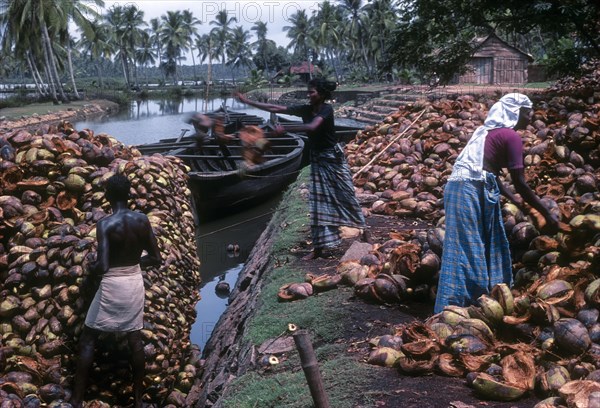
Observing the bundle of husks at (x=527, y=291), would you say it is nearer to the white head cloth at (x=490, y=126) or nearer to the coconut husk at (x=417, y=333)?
the coconut husk at (x=417, y=333)

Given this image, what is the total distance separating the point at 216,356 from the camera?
589 cm

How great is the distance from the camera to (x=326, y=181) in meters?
5.68

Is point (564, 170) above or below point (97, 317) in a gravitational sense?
above

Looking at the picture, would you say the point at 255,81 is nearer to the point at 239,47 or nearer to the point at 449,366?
the point at 239,47

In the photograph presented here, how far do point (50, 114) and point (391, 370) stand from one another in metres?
36.4

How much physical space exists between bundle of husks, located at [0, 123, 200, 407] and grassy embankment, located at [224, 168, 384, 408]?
857 mm

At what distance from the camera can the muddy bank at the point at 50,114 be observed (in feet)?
101

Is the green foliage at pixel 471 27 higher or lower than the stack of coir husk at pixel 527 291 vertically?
higher

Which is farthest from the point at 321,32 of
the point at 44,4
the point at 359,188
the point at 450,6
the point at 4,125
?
the point at 359,188

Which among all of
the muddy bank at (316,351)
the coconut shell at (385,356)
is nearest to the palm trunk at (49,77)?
the muddy bank at (316,351)

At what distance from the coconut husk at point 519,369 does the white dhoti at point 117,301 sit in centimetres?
240

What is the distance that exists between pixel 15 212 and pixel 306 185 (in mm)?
5293

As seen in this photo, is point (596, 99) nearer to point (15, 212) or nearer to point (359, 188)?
point (359, 188)

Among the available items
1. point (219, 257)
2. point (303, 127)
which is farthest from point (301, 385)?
point (219, 257)
